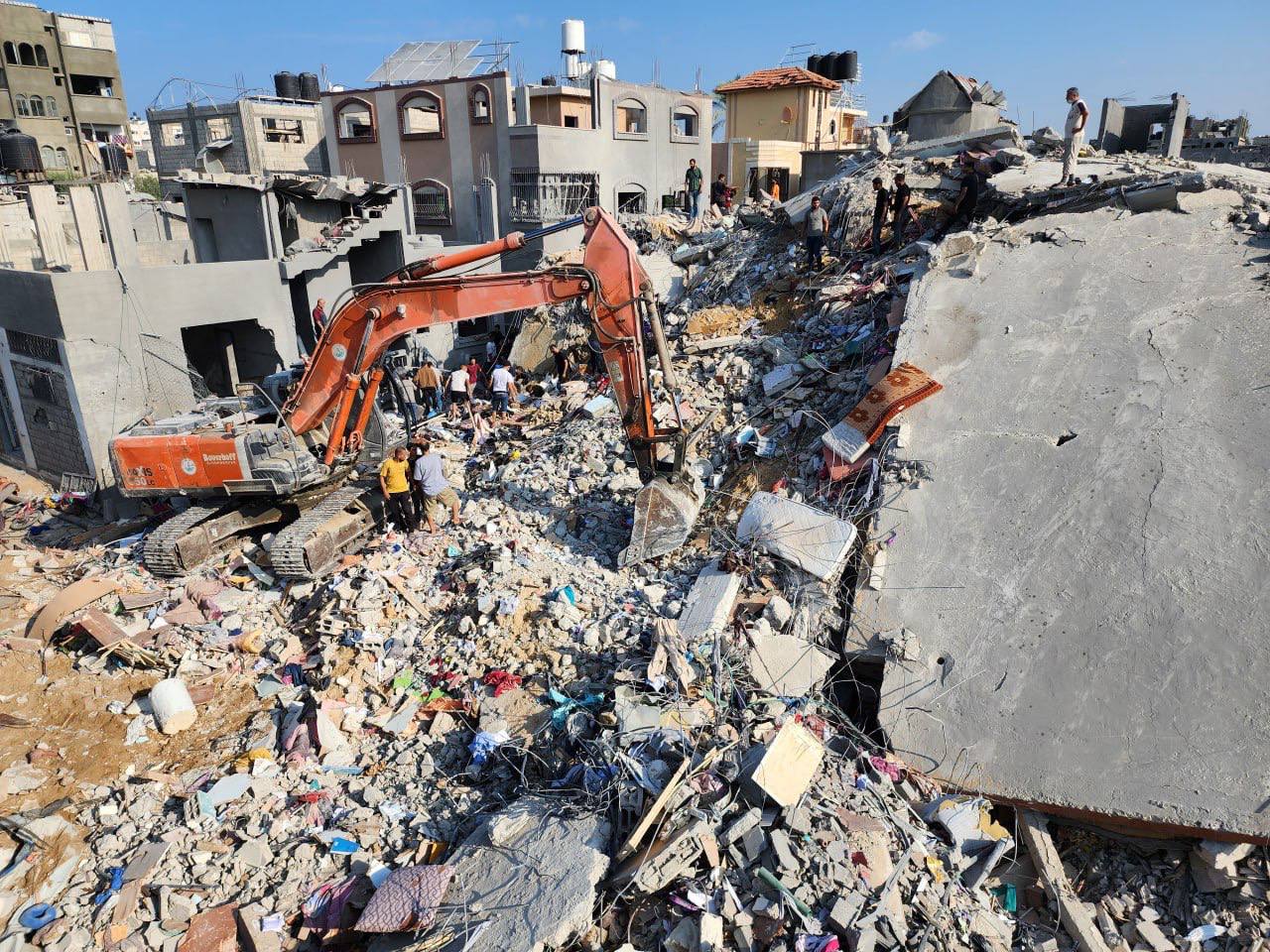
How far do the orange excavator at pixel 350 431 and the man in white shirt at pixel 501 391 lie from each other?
161 inches

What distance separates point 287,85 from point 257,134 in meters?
6.34

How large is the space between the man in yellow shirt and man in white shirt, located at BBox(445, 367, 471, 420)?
14.1ft

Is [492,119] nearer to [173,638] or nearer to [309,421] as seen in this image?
[309,421]

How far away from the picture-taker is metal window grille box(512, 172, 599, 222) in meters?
21.9

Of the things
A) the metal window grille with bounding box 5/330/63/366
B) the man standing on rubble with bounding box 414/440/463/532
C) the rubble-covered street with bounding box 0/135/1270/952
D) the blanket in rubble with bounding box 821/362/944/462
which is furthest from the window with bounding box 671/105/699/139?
the man standing on rubble with bounding box 414/440/463/532

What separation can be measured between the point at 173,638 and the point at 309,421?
9.02 feet

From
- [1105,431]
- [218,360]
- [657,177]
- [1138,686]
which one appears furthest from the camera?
[657,177]

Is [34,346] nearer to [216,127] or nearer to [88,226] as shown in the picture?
[88,226]

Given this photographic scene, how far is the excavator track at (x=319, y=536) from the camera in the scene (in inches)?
352

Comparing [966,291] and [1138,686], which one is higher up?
[966,291]

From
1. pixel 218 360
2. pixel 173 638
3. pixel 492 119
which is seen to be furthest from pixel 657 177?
pixel 173 638

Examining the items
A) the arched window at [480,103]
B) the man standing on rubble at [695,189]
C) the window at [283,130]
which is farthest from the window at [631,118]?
the window at [283,130]

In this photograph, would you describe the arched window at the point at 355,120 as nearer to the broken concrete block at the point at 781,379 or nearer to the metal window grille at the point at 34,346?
the metal window grille at the point at 34,346

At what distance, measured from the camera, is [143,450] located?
30.9 ft
